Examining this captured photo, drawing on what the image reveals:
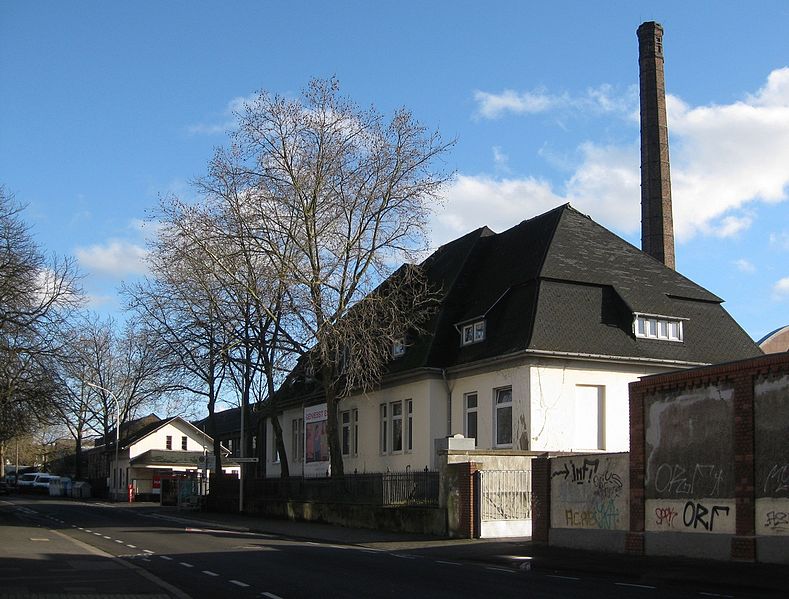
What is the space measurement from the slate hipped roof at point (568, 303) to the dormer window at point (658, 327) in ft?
0.79

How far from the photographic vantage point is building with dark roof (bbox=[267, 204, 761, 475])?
1227 inches

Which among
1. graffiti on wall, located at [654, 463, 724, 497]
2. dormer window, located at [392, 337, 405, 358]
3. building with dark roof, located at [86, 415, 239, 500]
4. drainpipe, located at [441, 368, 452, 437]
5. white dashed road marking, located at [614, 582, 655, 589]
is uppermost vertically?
dormer window, located at [392, 337, 405, 358]

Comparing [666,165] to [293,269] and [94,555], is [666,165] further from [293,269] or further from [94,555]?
[94,555]

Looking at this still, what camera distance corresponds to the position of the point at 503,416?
106 ft

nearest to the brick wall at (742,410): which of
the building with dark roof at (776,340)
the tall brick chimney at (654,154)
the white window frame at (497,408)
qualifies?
the white window frame at (497,408)

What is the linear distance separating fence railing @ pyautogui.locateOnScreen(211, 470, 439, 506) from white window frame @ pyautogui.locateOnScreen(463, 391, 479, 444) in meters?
3.80

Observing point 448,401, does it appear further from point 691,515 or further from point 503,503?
point 691,515

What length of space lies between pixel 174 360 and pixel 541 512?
2163 centimetres

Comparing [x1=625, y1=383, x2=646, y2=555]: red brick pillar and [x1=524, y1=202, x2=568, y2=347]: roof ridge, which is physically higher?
[x1=524, y1=202, x2=568, y2=347]: roof ridge

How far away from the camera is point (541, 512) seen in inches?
935

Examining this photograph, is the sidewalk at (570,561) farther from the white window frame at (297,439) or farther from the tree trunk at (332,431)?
the white window frame at (297,439)

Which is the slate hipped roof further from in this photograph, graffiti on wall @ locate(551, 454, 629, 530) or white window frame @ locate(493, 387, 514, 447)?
graffiti on wall @ locate(551, 454, 629, 530)

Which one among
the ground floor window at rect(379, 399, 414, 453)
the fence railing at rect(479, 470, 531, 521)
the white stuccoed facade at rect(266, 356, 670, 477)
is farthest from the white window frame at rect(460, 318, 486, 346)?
the fence railing at rect(479, 470, 531, 521)

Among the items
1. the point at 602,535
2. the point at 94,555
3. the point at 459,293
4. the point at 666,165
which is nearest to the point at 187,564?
the point at 94,555
